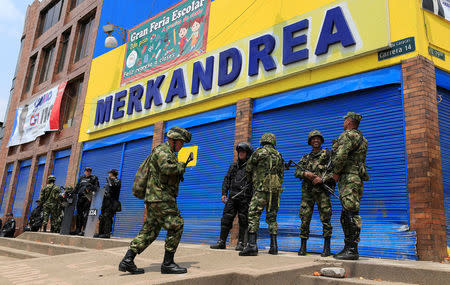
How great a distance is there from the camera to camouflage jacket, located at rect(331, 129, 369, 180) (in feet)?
15.4

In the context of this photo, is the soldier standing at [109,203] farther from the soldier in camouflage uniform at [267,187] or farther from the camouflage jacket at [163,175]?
the camouflage jacket at [163,175]

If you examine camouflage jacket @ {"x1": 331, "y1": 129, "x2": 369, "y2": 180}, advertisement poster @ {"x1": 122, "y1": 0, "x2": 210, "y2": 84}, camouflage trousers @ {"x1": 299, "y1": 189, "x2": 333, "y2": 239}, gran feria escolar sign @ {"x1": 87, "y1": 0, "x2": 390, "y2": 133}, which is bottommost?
camouflage trousers @ {"x1": 299, "y1": 189, "x2": 333, "y2": 239}

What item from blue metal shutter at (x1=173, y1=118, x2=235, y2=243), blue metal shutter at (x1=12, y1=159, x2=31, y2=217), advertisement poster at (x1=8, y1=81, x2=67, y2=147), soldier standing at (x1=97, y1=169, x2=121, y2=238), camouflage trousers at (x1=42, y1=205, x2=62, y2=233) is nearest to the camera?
blue metal shutter at (x1=173, y1=118, x2=235, y2=243)

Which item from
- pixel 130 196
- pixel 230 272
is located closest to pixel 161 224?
pixel 230 272

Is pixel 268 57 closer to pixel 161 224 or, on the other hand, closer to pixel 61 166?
pixel 161 224

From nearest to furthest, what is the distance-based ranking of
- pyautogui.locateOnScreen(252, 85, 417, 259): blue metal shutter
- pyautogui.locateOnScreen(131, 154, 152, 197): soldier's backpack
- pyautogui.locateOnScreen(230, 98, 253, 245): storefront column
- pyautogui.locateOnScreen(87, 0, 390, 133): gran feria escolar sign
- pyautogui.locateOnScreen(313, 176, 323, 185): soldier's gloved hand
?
pyautogui.locateOnScreen(131, 154, 152, 197): soldier's backpack → pyautogui.locateOnScreen(313, 176, 323, 185): soldier's gloved hand → pyautogui.locateOnScreen(252, 85, 417, 259): blue metal shutter → pyautogui.locateOnScreen(87, 0, 390, 133): gran feria escolar sign → pyautogui.locateOnScreen(230, 98, 253, 245): storefront column

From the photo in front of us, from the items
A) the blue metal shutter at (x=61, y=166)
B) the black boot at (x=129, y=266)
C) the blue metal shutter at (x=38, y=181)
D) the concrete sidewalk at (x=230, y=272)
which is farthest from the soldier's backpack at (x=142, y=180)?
the blue metal shutter at (x=38, y=181)

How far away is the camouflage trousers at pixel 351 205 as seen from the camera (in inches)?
180

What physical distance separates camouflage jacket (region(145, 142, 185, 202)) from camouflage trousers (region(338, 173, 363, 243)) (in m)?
2.16

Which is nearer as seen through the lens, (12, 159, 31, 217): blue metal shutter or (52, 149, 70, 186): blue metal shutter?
(52, 149, 70, 186): blue metal shutter

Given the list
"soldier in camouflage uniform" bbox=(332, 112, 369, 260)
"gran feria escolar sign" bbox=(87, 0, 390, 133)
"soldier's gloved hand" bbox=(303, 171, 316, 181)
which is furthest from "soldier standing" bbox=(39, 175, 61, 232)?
"soldier in camouflage uniform" bbox=(332, 112, 369, 260)

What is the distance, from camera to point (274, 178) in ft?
17.8

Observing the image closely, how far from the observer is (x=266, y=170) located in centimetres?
539

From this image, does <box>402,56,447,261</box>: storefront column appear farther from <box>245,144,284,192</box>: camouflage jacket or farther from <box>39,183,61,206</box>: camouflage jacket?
<box>39,183,61,206</box>: camouflage jacket
